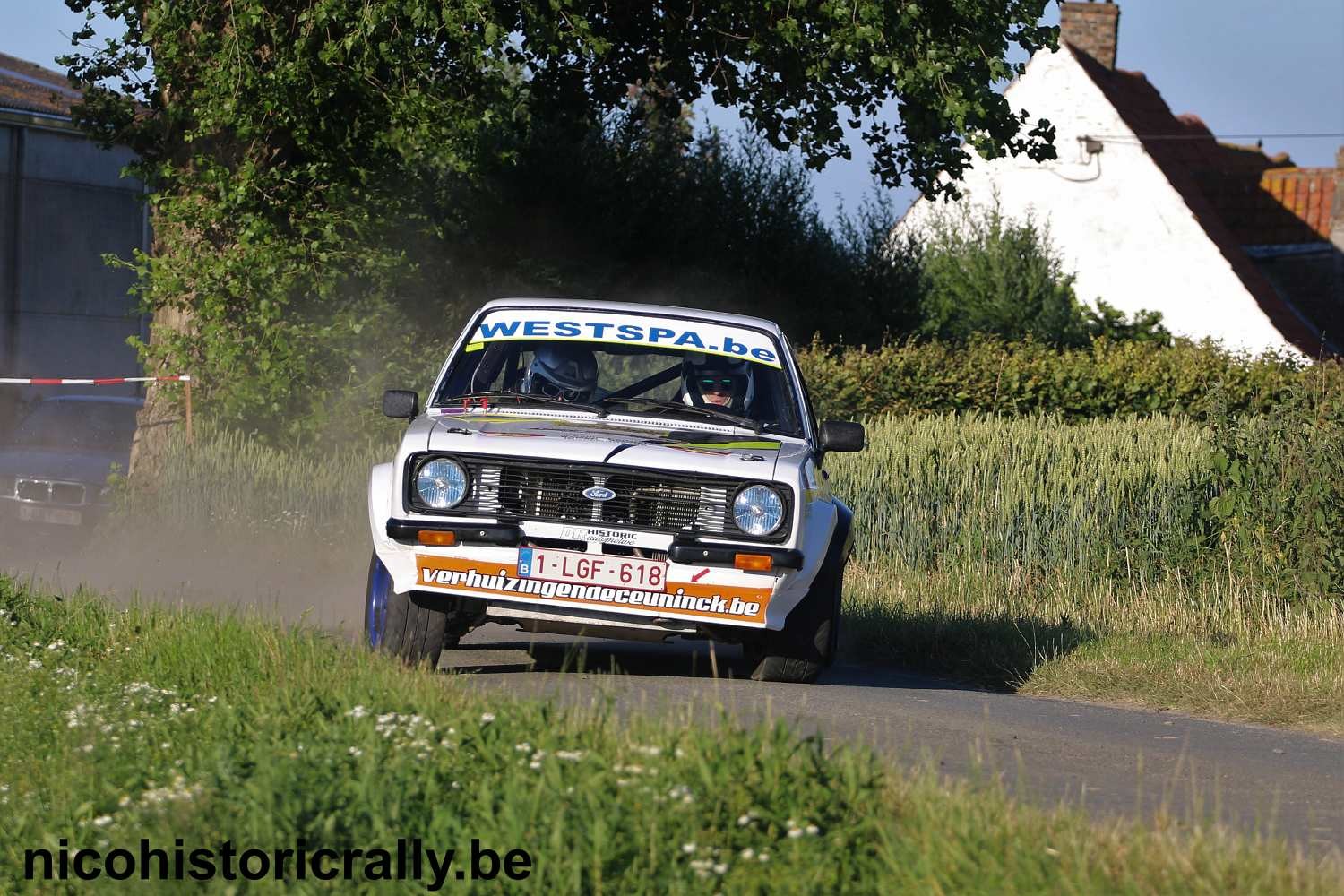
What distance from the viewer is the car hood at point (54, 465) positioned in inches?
684

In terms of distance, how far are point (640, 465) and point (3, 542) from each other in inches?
411

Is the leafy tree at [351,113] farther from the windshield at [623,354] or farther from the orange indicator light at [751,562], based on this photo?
the orange indicator light at [751,562]

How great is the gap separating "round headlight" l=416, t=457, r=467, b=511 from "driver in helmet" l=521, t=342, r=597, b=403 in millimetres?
1445

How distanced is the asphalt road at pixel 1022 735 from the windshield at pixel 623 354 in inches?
57.7

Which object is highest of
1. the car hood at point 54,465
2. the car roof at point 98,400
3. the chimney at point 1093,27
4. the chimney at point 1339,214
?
the chimney at point 1093,27

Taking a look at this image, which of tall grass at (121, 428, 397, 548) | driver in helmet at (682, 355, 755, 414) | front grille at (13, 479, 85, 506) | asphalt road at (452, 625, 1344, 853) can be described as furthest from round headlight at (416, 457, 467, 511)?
front grille at (13, 479, 85, 506)

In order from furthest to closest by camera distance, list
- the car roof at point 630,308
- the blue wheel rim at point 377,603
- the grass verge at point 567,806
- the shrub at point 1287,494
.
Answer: the shrub at point 1287,494 < the car roof at point 630,308 < the blue wheel rim at point 377,603 < the grass verge at point 567,806

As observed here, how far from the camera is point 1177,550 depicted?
13.5 metres

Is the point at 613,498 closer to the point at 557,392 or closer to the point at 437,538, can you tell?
the point at 437,538

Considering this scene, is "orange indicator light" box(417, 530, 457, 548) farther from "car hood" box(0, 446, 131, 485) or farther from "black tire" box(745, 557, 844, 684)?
"car hood" box(0, 446, 131, 485)

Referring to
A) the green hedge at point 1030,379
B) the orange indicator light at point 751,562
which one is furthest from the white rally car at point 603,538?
the green hedge at point 1030,379

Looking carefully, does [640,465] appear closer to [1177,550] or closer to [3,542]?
[1177,550]

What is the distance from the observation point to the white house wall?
121ft

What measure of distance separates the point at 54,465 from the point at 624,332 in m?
9.34
